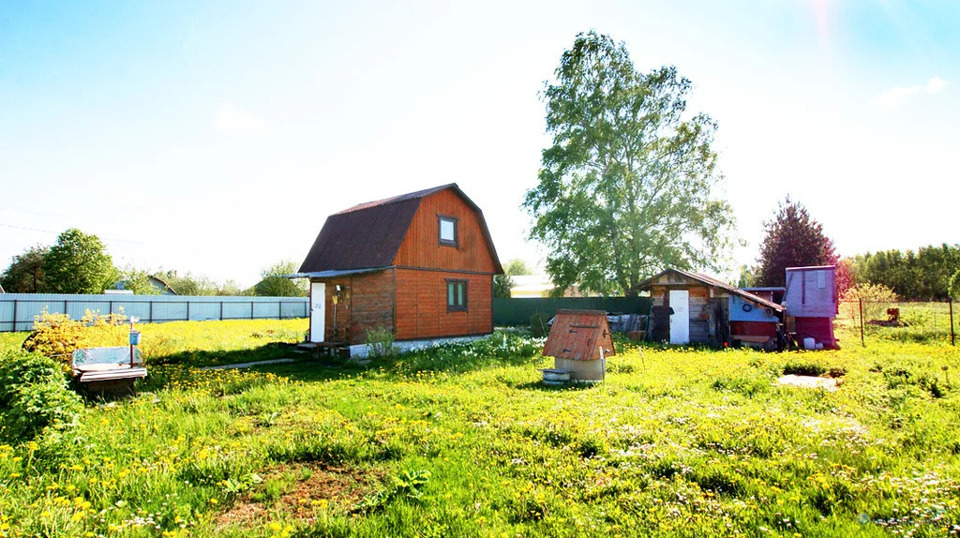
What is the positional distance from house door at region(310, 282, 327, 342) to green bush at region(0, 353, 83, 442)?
1345 centimetres

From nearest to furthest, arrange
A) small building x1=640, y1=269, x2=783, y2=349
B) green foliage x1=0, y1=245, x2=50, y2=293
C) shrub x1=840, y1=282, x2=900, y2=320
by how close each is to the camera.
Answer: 1. small building x1=640, y1=269, x2=783, y2=349
2. shrub x1=840, y1=282, x2=900, y2=320
3. green foliage x1=0, y1=245, x2=50, y2=293

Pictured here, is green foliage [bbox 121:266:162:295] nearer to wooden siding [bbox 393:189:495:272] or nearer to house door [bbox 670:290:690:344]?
wooden siding [bbox 393:189:495:272]

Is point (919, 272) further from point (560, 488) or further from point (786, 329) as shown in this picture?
point (560, 488)

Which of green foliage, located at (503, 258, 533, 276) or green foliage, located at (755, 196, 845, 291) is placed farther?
green foliage, located at (503, 258, 533, 276)

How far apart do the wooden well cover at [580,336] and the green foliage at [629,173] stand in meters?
15.1

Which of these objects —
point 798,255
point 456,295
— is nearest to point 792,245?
point 798,255

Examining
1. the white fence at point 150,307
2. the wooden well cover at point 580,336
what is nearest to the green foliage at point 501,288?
the white fence at point 150,307

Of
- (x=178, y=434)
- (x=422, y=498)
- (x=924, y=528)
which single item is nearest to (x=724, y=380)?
(x=924, y=528)

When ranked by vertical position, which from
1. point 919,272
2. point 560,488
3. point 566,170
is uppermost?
point 566,170

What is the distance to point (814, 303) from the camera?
17906 mm

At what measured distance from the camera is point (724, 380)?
9867 mm

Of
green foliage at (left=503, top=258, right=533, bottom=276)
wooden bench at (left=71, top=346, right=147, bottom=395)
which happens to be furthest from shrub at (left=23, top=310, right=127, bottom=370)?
green foliage at (left=503, top=258, right=533, bottom=276)

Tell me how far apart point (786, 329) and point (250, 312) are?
35152mm

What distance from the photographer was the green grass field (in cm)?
399
